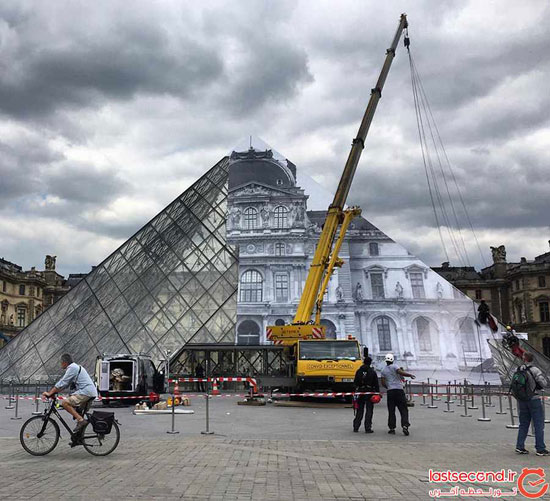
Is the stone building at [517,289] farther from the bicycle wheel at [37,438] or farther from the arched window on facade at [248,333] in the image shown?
the bicycle wheel at [37,438]

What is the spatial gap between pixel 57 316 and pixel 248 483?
75.6 feet

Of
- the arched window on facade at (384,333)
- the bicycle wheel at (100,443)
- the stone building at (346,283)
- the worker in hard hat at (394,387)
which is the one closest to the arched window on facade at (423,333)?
the stone building at (346,283)

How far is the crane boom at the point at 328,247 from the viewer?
66.4 ft

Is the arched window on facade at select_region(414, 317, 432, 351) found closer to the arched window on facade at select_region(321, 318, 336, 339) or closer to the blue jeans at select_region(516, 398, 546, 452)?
the arched window on facade at select_region(321, 318, 336, 339)

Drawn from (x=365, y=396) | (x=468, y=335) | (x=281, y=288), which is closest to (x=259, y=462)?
(x=365, y=396)

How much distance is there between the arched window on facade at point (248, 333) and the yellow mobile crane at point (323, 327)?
526 cm

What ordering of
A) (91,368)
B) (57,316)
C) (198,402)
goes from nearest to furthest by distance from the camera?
1. (198,402)
2. (91,368)
3. (57,316)

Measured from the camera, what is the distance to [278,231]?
2936 centimetres

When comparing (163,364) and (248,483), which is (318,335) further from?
(248,483)

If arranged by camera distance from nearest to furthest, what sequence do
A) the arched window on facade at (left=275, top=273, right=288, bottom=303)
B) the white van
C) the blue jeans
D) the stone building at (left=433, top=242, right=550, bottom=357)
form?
the blue jeans, the white van, the arched window on facade at (left=275, top=273, right=288, bottom=303), the stone building at (left=433, top=242, right=550, bottom=357)

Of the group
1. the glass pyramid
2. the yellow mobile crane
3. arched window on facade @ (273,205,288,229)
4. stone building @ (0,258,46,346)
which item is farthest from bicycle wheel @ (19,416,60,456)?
stone building @ (0,258,46,346)

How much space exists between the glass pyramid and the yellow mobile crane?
6.42m

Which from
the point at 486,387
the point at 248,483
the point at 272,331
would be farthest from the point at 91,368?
the point at 248,483

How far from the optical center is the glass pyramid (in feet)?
81.6
